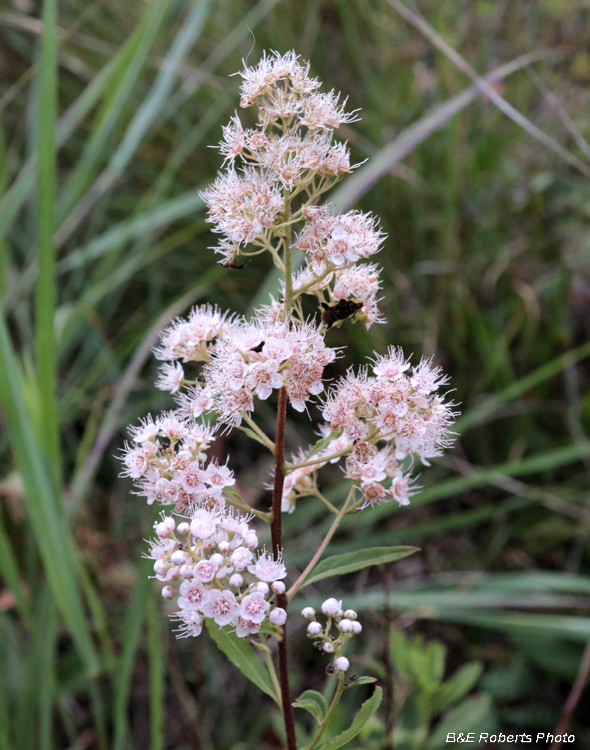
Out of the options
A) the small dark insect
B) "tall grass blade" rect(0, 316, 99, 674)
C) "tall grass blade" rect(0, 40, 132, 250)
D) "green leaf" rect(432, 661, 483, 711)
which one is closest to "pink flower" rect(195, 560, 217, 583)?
the small dark insect

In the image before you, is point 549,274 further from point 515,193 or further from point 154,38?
point 154,38

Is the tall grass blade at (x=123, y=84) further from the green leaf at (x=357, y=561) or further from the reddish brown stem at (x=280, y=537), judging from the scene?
the green leaf at (x=357, y=561)

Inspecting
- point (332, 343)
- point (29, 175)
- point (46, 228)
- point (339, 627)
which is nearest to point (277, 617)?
point (339, 627)

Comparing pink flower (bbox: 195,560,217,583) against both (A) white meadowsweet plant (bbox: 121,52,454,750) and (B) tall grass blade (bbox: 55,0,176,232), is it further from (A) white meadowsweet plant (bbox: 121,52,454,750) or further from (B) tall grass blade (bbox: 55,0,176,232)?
(B) tall grass blade (bbox: 55,0,176,232)

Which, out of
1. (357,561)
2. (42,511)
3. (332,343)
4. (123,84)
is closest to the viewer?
(357,561)

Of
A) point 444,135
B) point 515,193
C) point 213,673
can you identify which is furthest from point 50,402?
point 515,193

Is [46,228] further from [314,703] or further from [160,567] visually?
[314,703]
